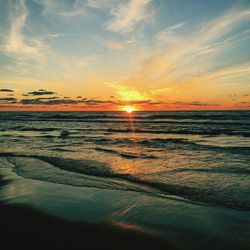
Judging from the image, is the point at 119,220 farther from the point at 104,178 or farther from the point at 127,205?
the point at 104,178

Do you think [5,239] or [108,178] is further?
[108,178]

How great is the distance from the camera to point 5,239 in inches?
164

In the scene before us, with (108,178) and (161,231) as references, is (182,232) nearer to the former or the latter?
(161,231)

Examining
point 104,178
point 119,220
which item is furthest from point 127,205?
point 104,178

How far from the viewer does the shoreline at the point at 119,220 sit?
4203 millimetres

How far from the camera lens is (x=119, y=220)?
5012 millimetres

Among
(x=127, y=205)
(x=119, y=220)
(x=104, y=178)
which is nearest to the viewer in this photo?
(x=119, y=220)

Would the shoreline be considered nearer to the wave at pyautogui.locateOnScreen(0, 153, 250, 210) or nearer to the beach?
the beach

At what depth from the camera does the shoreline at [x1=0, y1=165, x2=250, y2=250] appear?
4203mm

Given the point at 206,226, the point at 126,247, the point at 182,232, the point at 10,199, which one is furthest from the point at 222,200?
the point at 10,199

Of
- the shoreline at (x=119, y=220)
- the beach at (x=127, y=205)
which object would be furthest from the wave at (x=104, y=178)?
the shoreline at (x=119, y=220)

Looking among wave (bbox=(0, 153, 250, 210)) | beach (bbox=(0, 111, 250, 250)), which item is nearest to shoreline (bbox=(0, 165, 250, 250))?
beach (bbox=(0, 111, 250, 250))

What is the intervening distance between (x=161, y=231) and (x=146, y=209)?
3.46ft

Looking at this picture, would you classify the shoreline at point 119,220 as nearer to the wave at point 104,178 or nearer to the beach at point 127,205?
the beach at point 127,205
